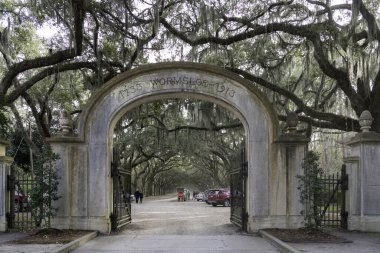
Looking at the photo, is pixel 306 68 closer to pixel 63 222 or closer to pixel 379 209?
pixel 379 209

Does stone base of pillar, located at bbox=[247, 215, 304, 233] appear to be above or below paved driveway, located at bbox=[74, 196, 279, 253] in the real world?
above

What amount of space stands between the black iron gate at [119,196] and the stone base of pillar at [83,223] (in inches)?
27.0

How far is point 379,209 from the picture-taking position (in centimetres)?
1529

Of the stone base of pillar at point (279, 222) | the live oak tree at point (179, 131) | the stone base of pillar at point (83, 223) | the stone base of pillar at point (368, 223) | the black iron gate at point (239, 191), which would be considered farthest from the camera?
the live oak tree at point (179, 131)

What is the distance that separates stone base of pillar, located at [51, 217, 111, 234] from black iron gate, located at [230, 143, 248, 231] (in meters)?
4.22

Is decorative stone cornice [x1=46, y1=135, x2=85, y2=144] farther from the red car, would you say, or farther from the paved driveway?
the red car

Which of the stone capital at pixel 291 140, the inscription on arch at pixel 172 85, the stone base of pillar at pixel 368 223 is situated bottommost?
the stone base of pillar at pixel 368 223

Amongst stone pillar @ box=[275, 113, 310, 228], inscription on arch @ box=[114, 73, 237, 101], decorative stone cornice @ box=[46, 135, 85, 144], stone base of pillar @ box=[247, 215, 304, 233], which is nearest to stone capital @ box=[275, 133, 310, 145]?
stone pillar @ box=[275, 113, 310, 228]

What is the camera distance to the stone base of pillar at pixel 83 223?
15.4 meters

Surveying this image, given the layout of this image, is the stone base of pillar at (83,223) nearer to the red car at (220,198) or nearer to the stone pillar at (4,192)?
the stone pillar at (4,192)

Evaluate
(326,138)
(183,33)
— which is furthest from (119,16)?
(326,138)

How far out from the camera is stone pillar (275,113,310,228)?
15.7 m

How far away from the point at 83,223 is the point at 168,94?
4681 mm

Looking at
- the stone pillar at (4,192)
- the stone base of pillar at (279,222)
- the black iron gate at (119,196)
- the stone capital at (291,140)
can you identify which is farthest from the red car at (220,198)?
the stone pillar at (4,192)
